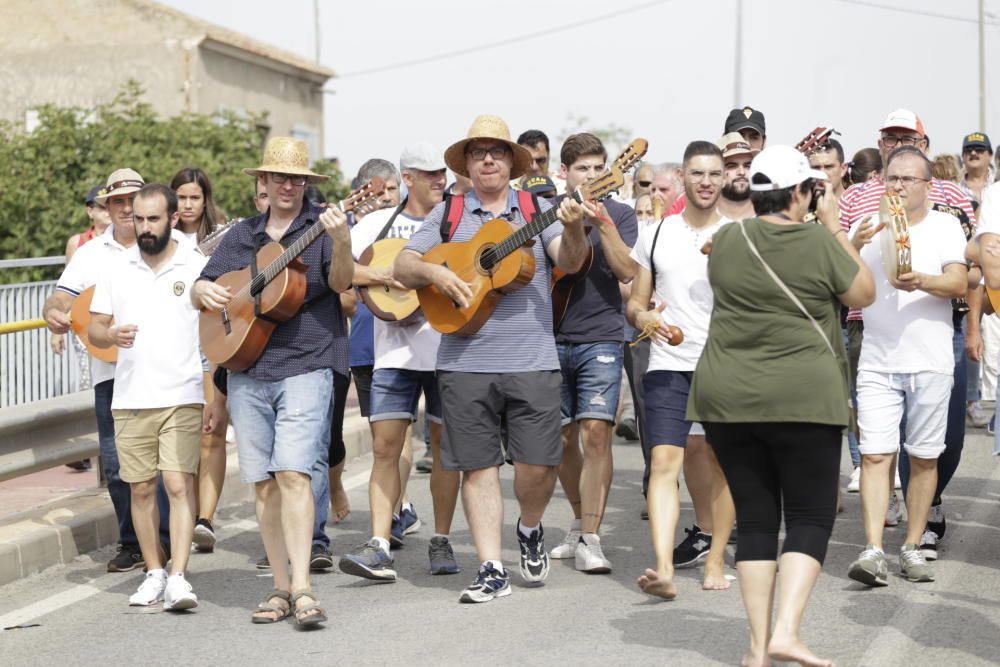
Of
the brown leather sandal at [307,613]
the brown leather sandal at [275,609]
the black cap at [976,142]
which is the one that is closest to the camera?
the brown leather sandal at [307,613]

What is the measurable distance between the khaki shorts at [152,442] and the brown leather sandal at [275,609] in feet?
2.71

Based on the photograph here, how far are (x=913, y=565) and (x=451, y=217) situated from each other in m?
2.81

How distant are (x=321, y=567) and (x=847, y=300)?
354 centimetres

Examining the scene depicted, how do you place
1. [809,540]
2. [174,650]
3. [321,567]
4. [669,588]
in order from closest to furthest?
[809,540] → [174,650] → [669,588] → [321,567]

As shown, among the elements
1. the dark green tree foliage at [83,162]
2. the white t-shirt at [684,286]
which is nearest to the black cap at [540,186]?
the white t-shirt at [684,286]

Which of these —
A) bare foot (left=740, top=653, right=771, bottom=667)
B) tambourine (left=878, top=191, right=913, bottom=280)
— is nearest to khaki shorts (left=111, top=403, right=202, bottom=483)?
bare foot (left=740, top=653, right=771, bottom=667)

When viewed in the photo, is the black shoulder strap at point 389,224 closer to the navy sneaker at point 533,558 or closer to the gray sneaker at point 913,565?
the navy sneaker at point 533,558

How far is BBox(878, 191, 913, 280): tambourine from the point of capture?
24.3 ft

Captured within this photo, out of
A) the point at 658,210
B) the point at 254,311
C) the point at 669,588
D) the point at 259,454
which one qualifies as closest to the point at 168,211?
the point at 254,311

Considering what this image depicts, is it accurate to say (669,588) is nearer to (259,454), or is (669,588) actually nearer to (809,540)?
(809,540)

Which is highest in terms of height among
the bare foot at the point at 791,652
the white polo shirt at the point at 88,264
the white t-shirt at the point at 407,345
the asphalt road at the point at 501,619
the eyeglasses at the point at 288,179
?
the eyeglasses at the point at 288,179

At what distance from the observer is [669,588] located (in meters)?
7.09

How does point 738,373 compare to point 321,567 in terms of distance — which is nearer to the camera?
point 738,373

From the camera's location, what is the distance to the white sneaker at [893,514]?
9.23 m
